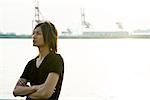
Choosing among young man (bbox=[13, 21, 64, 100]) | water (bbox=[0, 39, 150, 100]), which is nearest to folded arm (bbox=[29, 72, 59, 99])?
young man (bbox=[13, 21, 64, 100])

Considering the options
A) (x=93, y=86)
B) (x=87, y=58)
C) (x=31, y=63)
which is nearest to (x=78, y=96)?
(x=93, y=86)

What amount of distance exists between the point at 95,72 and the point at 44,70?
6.71 m

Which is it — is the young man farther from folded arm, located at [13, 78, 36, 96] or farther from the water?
the water

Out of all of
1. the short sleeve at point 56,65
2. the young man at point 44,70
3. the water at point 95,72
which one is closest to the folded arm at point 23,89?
the young man at point 44,70

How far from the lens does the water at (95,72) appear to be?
512 centimetres

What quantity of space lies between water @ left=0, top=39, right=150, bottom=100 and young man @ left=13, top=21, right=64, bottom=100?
2.52 m

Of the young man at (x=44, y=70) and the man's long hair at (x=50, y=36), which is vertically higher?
the man's long hair at (x=50, y=36)

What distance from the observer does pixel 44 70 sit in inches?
55.4

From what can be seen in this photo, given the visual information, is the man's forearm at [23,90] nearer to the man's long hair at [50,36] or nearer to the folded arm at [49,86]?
the folded arm at [49,86]

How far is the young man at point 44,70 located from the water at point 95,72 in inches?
99.1

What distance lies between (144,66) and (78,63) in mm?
1666

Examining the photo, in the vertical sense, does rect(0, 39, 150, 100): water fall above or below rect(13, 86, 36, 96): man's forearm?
below

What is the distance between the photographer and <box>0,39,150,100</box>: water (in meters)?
5.12

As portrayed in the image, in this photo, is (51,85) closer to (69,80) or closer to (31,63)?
(31,63)
